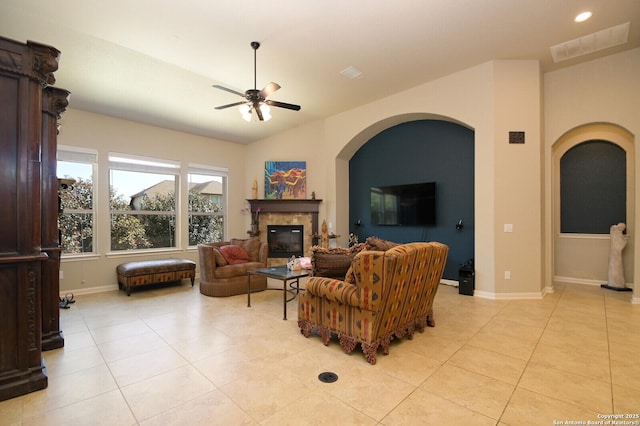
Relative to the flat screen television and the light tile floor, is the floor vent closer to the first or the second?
the light tile floor

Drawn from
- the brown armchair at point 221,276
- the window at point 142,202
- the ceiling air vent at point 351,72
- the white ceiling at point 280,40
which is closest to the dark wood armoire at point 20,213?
the white ceiling at point 280,40

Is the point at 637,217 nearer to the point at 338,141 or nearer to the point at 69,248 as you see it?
the point at 338,141

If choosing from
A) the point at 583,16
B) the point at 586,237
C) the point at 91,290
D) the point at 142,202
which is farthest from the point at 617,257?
the point at 91,290

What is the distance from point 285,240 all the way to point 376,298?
4.79m

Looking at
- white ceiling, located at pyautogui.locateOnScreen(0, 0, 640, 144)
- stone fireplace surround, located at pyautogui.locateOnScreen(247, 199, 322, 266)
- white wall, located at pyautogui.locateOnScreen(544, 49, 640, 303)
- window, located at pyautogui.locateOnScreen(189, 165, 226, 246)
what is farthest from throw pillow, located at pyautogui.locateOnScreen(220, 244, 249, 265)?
white wall, located at pyautogui.locateOnScreen(544, 49, 640, 303)

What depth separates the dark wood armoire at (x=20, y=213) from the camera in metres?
2.15

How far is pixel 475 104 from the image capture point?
15.4 feet

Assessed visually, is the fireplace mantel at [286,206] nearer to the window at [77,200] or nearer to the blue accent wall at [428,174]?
the blue accent wall at [428,174]

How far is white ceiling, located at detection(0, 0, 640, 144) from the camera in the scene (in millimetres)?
3205

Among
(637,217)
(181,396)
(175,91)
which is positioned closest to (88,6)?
(175,91)

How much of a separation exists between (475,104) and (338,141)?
8.87 ft

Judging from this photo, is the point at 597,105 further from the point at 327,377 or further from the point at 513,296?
the point at 327,377

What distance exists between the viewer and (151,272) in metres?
5.26

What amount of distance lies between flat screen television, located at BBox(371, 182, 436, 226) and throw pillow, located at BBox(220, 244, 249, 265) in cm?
275
